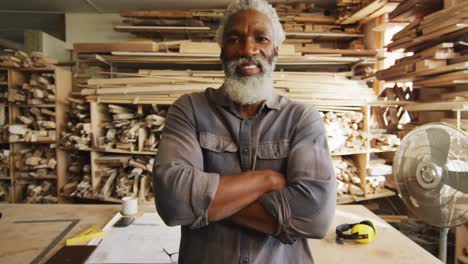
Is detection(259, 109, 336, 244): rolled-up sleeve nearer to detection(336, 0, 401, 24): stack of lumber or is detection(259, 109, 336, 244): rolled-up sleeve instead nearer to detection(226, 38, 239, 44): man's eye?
detection(226, 38, 239, 44): man's eye

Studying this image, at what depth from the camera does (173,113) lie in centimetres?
124

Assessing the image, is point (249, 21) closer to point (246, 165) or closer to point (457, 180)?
point (246, 165)

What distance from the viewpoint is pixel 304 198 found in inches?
40.3

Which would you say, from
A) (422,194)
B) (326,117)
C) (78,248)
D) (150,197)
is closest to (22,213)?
(78,248)

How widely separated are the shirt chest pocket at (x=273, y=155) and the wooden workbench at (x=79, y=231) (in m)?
0.71

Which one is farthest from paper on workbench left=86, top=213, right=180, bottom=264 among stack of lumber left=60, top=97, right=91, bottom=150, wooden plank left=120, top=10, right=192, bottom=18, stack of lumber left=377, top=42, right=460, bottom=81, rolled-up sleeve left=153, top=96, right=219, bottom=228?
wooden plank left=120, top=10, right=192, bottom=18

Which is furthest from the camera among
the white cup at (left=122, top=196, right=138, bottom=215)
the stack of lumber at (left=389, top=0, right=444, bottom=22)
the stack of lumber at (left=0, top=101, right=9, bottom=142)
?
the stack of lumber at (left=0, top=101, right=9, bottom=142)

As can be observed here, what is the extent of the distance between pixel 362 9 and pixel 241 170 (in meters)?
3.64

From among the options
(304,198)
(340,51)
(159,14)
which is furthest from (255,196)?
(159,14)

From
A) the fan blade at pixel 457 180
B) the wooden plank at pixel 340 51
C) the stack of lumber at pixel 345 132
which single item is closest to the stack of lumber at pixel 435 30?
the wooden plank at pixel 340 51

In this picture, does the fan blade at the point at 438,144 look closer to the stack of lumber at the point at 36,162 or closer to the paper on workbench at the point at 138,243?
the paper on workbench at the point at 138,243

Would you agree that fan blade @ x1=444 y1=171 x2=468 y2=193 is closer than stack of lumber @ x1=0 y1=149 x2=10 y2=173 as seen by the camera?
Yes

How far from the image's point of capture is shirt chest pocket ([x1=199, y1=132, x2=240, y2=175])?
1171 mm

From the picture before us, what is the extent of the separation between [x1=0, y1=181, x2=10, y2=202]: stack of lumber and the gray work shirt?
175 inches
